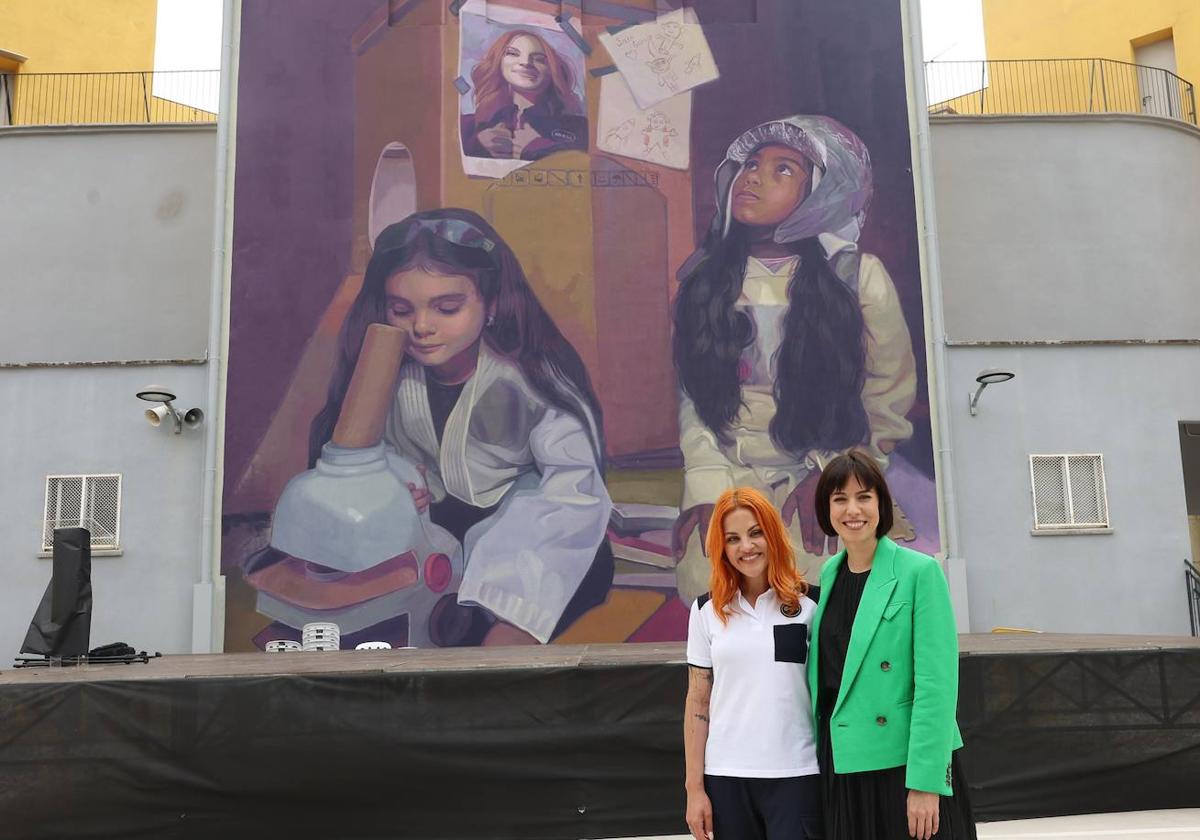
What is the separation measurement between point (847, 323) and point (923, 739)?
11.5 metres

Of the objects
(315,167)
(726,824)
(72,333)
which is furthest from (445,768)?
(72,333)

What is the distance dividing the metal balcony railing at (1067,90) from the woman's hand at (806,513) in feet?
27.5

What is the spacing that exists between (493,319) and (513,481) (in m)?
2.01

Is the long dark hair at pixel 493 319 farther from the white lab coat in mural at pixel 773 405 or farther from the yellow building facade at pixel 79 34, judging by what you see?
the yellow building facade at pixel 79 34

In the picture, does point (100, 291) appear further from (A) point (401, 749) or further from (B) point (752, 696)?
(B) point (752, 696)

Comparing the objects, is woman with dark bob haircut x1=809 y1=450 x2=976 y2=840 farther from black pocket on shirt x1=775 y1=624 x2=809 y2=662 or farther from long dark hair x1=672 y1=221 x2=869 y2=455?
long dark hair x1=672 y1=221 x2=869 y2=455

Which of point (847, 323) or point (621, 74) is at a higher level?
point (621, 74)

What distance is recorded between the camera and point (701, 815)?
3750 mm

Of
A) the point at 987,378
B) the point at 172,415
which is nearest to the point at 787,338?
the point at 987,378

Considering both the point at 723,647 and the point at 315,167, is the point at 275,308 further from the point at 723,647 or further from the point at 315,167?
the point at 723,647

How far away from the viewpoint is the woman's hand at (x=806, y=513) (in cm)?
1393

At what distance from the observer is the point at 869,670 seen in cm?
358

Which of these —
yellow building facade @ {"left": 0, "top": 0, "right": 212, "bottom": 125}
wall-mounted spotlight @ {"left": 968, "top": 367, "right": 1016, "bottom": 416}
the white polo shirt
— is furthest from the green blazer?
yellow building facade @ {"left": 0, "top": 0, "right": 212, "bottom": 125}

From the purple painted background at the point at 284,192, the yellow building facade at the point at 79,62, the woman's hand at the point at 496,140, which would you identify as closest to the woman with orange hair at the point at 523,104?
the woman's hand at the point at 496,140
